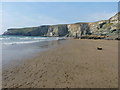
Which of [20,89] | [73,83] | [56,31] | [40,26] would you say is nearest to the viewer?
[20,89]

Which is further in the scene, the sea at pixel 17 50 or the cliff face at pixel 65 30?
the cliff face at pixel 65 30

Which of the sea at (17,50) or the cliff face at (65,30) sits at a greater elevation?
the cliff face at (65,30)

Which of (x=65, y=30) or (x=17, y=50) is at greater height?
(x=65, y=30)

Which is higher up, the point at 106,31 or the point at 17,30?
the point at 17,30

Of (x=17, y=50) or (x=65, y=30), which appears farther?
(x=65, y=30)

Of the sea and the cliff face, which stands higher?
the cliff face

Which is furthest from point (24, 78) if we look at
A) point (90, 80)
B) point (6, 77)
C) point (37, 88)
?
point (90, 80)

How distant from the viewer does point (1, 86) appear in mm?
4043

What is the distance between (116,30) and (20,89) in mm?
63644

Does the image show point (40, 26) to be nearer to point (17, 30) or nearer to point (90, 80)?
point (17, 30)

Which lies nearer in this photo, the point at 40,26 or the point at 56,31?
the point at 56,31

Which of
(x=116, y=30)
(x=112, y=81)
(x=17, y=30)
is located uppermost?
(x=17, y=30)

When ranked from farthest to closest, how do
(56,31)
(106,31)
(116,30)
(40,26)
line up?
(40,26), (56,31), (106,31), (116,30)

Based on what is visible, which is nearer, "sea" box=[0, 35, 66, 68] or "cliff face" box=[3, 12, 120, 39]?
"sea" box=[0, 35, 66, 68]
